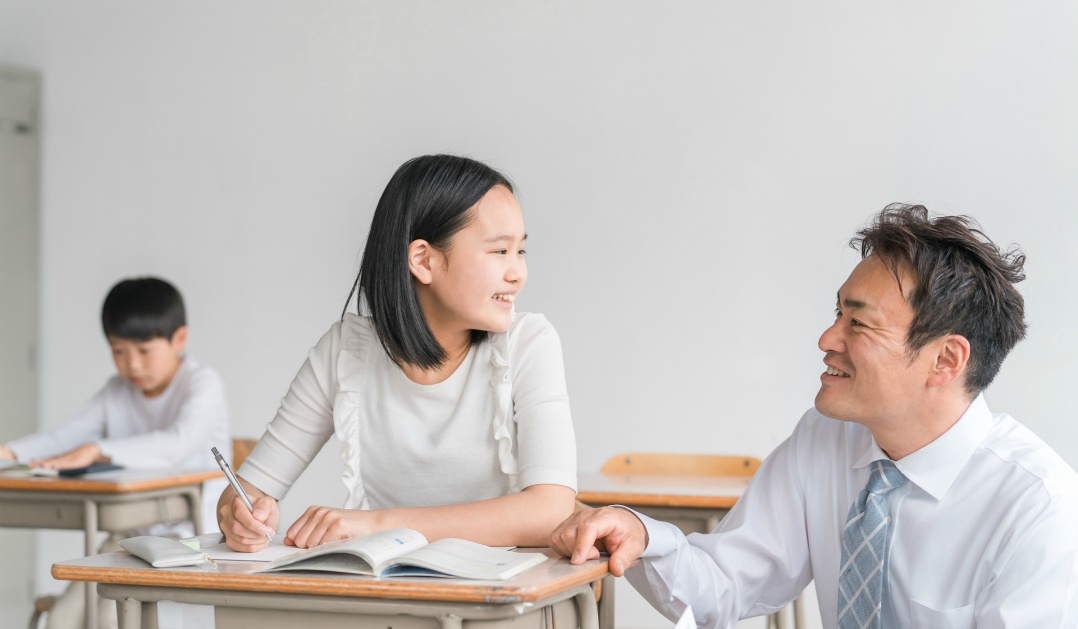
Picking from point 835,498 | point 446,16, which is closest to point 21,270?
point 446,16

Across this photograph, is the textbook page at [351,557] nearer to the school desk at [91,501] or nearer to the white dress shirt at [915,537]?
the white dress shirt at [915,537]

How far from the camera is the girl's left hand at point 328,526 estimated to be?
1.41m

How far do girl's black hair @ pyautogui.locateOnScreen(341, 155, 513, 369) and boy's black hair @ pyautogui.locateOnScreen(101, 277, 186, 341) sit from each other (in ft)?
6.99

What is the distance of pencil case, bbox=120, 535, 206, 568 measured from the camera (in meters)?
1.28

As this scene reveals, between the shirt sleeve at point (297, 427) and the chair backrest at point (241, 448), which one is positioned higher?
the shirt sleeve at point (297, 427)

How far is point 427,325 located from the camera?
174 cm

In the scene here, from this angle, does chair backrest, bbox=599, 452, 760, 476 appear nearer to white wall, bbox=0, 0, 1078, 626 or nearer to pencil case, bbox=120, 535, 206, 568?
white wall, bbox=0, 0, 1078, 626

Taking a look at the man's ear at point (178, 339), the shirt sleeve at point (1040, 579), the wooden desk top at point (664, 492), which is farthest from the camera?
the man's ear at point (178, 339)

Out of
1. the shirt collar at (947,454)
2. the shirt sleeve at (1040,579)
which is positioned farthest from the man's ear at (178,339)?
the shirt sleeve at (1040,579)

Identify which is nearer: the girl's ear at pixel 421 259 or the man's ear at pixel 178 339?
the girl's ear at pixel 421 259

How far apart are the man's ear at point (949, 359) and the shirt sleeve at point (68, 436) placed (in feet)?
9.90

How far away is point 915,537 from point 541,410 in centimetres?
56

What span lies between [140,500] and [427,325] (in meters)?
1.60

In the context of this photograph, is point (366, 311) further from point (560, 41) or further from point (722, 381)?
point (560, 41)
